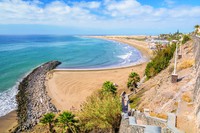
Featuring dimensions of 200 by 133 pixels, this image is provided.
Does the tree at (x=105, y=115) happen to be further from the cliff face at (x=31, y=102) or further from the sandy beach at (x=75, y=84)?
the sandy beach at (x=75, y=84)

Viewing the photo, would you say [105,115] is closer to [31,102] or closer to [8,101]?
[31,102]

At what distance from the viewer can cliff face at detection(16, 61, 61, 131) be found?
30.9 metres

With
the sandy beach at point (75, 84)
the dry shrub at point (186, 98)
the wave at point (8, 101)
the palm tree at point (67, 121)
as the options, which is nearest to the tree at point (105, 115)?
the palm tree at point (67, 121)

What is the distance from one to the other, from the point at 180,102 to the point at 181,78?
6905 millimetres

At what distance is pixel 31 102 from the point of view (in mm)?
37438

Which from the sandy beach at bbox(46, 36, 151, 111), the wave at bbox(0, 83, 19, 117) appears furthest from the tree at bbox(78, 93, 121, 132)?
the wave at bbox(0, 83, 19, 117)

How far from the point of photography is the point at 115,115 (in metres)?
20.1

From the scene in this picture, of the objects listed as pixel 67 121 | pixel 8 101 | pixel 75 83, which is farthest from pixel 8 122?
pixel 75 83

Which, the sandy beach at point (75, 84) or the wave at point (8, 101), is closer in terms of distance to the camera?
the wave at point (8, 101)

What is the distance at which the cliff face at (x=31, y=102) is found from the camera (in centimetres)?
3088

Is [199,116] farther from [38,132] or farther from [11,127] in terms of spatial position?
[11,127]

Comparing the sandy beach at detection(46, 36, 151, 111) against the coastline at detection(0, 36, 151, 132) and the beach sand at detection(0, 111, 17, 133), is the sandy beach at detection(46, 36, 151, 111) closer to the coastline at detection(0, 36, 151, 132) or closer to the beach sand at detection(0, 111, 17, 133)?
the coastline at detection(0, 36, 151, 132)

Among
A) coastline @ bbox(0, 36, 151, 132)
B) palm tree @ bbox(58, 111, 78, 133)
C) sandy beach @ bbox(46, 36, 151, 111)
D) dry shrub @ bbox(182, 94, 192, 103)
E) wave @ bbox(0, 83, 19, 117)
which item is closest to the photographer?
dry shrub @ bbox(182, 94, 192, 103)

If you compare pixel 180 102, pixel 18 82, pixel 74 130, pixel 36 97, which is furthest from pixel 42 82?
pixel 180 102
